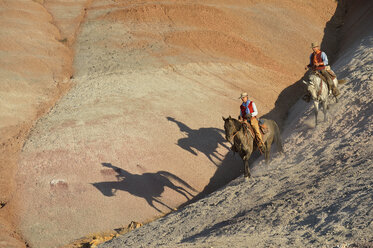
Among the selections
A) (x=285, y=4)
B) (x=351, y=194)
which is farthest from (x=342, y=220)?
(x=285, y=4)

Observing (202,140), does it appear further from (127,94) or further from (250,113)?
(250,113)

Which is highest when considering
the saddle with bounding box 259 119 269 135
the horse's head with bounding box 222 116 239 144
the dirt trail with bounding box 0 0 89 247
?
the dirt trail with bounding box 0 0 89 247

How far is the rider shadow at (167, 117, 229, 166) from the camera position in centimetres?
2544

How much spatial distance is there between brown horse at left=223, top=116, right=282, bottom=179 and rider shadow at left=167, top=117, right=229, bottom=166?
4.31 m

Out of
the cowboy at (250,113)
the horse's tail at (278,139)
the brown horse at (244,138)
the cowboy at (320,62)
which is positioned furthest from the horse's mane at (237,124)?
the cowboy at (320,62)

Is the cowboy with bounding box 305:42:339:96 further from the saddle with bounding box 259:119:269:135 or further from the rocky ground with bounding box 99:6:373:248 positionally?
the saddle with bounding box 259:119:269:135

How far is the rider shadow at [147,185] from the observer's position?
22734 millimetres

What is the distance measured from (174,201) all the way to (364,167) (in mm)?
8637

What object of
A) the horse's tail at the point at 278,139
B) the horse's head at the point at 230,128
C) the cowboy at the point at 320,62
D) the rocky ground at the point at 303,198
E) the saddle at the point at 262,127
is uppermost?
the cowboy at the point at 320,62

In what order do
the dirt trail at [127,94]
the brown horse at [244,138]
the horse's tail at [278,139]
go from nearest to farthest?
the brown horse at [244,138]
the horse's tail at [278,139]
the dirt trail at [127,94]

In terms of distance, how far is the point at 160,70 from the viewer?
3247 cm

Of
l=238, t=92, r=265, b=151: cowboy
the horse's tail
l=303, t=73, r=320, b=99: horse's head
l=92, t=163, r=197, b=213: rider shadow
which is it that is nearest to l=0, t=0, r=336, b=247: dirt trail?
l=92, t=163, r=197, b=213: rider shadow

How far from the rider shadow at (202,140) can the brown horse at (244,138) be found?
4311 millimetres

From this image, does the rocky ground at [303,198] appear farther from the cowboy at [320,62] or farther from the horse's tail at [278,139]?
the cowboy at [320,62]
